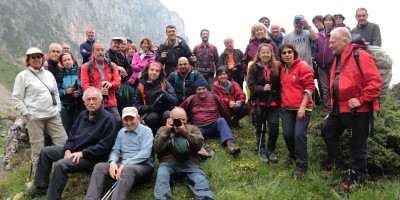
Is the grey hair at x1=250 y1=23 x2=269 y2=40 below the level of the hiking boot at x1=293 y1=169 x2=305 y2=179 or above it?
above

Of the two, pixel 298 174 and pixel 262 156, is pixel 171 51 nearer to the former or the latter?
pixel 262 156

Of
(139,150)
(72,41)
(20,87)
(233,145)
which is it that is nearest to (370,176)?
(233,145)

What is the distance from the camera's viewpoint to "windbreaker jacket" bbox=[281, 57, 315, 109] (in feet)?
20.9

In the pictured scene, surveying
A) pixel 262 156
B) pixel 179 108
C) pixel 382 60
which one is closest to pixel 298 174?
pixel 262 156

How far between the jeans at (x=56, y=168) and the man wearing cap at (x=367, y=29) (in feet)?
27.7

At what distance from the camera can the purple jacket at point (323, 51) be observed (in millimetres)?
9164

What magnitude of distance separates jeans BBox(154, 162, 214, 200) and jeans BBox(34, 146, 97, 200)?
1553mm

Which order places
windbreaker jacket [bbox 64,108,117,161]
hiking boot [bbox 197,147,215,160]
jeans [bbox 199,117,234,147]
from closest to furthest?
windbreaker jacket [bbox 64,108,117,161], hiking boot [bbox 197,147,215,160], jeans [bbox 199,117,234,147]

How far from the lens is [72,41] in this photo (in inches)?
6412

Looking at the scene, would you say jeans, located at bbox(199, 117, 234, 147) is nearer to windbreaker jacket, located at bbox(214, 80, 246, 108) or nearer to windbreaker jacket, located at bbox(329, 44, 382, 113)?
windbreaker jacket, located at bbox(214, 80, 246, 108)

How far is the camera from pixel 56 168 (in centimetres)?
611

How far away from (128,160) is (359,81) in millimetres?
4582

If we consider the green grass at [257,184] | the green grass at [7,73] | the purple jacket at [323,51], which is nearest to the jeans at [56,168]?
the green grass at [257,184]

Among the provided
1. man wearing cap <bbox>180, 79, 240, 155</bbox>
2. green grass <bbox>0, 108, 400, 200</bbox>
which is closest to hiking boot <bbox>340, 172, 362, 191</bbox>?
green grass <bbox>0, 108, 400, 200</bbox>
